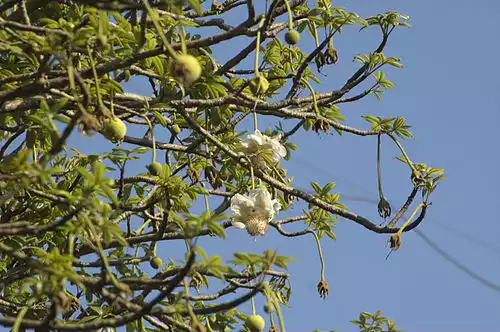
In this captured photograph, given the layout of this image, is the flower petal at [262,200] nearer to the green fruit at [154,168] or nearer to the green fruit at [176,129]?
the green fruit at [154,168]

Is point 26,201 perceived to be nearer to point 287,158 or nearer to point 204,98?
point 204,98

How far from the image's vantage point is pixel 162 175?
2596mm

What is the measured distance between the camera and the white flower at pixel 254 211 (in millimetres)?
2637

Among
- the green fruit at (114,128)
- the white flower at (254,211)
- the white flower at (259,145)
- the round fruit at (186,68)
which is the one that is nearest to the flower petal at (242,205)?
the white flower at (254,211)

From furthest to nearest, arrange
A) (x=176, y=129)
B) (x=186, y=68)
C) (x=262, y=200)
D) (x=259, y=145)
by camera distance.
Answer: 1. (x=176, y=129)
2. (x=259, y=145)
3. (x=262, y=200)
4. (x=186, y=68)

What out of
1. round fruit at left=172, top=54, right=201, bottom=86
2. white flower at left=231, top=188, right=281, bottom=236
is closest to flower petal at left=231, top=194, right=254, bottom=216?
white flower at left=231, top=188, right=281, bottom=236

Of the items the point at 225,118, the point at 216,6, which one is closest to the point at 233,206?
the point at 225,118

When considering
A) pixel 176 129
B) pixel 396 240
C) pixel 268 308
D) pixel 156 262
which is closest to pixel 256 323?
pixel 268 308

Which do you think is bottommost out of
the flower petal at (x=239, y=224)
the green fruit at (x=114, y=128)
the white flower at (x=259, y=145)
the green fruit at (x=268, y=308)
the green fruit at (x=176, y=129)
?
the green fruit at (x=268, y=308)

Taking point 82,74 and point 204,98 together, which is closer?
point 82,74

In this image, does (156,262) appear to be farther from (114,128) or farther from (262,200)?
(114,128)

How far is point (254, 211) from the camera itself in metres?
2.66

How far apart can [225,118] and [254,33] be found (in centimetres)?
71

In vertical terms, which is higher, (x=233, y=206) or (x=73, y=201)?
(x=233, y=206)
